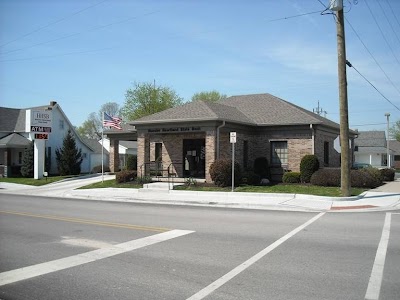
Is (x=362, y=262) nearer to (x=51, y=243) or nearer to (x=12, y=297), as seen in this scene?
(x=12, y=297)

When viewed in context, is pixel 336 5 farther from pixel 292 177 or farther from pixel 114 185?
pixel 114 185

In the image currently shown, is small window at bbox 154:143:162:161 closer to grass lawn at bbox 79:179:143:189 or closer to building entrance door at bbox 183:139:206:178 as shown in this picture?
building entrance door at bbox 183:139:206:178

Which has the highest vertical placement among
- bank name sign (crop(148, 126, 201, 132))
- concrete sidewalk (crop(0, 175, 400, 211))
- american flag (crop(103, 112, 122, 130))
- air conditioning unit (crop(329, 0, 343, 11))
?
air conditioning unit (crop(329, 0, 343, 11))

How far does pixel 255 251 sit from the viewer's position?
811 centimetres

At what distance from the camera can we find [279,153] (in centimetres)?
2652

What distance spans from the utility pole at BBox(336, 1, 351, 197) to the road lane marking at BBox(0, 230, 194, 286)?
10.8 meters

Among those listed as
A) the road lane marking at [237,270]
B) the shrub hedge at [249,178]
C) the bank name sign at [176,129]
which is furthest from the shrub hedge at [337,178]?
the road lane marking at [237,270]

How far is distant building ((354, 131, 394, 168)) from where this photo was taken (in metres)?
63.2

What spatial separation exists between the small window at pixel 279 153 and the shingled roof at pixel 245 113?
1.47 metres

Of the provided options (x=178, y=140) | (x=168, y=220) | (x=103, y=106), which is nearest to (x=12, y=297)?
(x=168, y=220)

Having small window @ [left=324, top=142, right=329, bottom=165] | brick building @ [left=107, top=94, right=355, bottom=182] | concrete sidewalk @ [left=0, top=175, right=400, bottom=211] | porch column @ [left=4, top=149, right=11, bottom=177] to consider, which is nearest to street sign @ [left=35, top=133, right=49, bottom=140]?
porch column @ [left=4, top=149, right=11, bottom=177]

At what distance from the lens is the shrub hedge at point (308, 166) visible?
78.1 feet

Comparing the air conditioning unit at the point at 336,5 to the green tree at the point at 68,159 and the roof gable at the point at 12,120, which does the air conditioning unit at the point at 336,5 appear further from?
the roof gable at the point at 12,120

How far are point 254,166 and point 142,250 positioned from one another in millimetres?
18679
